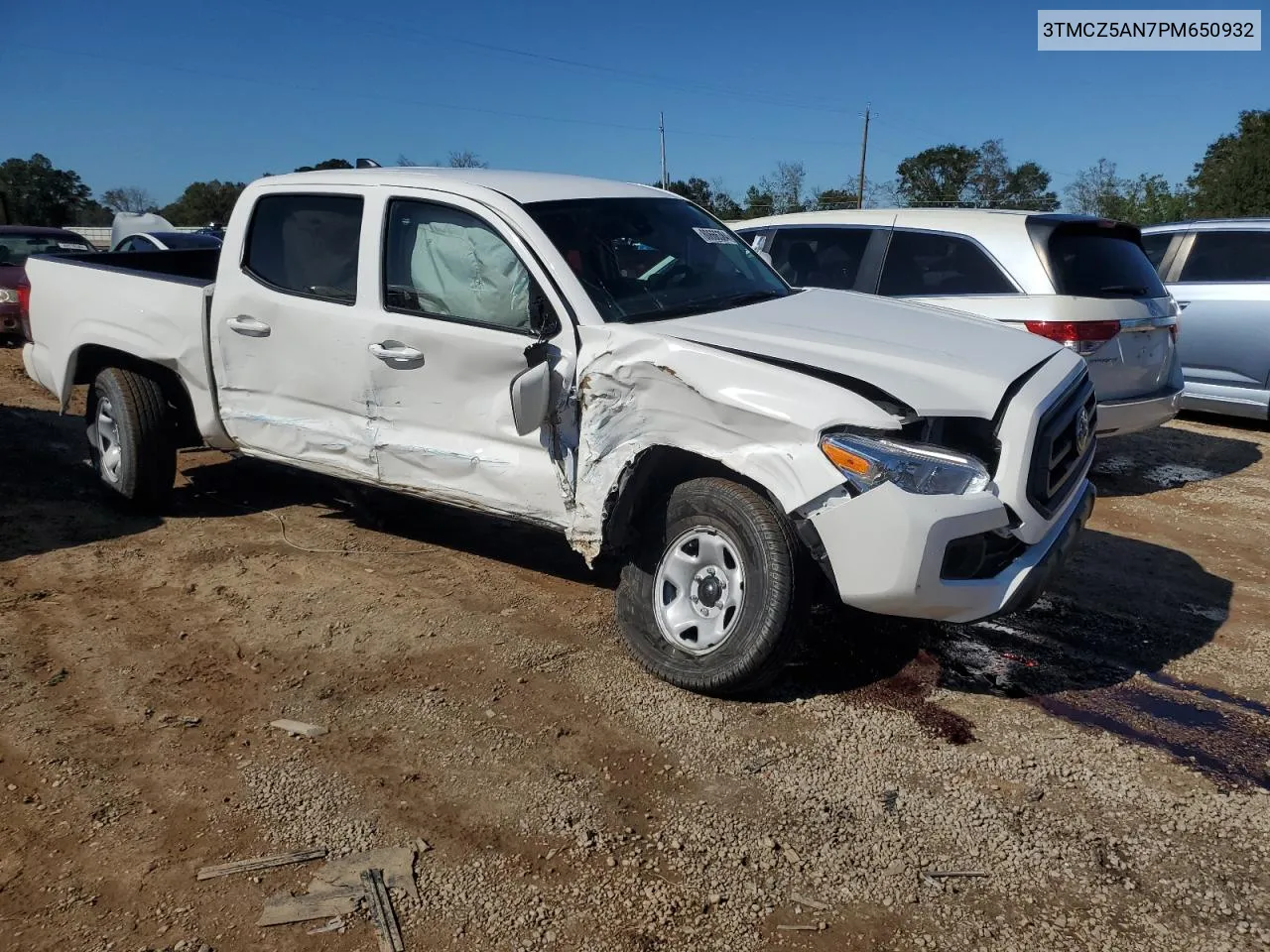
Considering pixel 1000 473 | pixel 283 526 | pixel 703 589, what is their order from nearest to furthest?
pixel 1000 473 < pixel 703 589 < pixel 283 526

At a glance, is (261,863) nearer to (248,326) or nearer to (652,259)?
(652,259)

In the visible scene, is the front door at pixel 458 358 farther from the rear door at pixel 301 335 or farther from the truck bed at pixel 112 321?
the truck bed at pixel 112 321

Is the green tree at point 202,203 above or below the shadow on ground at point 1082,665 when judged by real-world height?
above

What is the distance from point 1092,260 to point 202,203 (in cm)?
5402

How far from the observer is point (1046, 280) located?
6633 millimetres

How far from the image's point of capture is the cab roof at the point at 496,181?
483 centimetres

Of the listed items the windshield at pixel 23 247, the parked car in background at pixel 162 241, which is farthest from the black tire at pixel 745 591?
the parked car in background at pixel 162 241

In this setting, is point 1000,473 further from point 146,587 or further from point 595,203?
point 146,587

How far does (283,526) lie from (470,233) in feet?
7.99

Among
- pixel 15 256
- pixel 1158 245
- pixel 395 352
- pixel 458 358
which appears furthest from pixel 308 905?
pixel 15 256

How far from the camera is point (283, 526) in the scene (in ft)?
20.3

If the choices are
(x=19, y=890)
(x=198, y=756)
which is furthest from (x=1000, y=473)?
(x=19, y=890)

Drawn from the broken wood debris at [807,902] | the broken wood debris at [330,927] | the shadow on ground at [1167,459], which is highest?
the shadow on ground at [1167,459]

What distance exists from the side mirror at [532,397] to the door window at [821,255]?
3.74m
